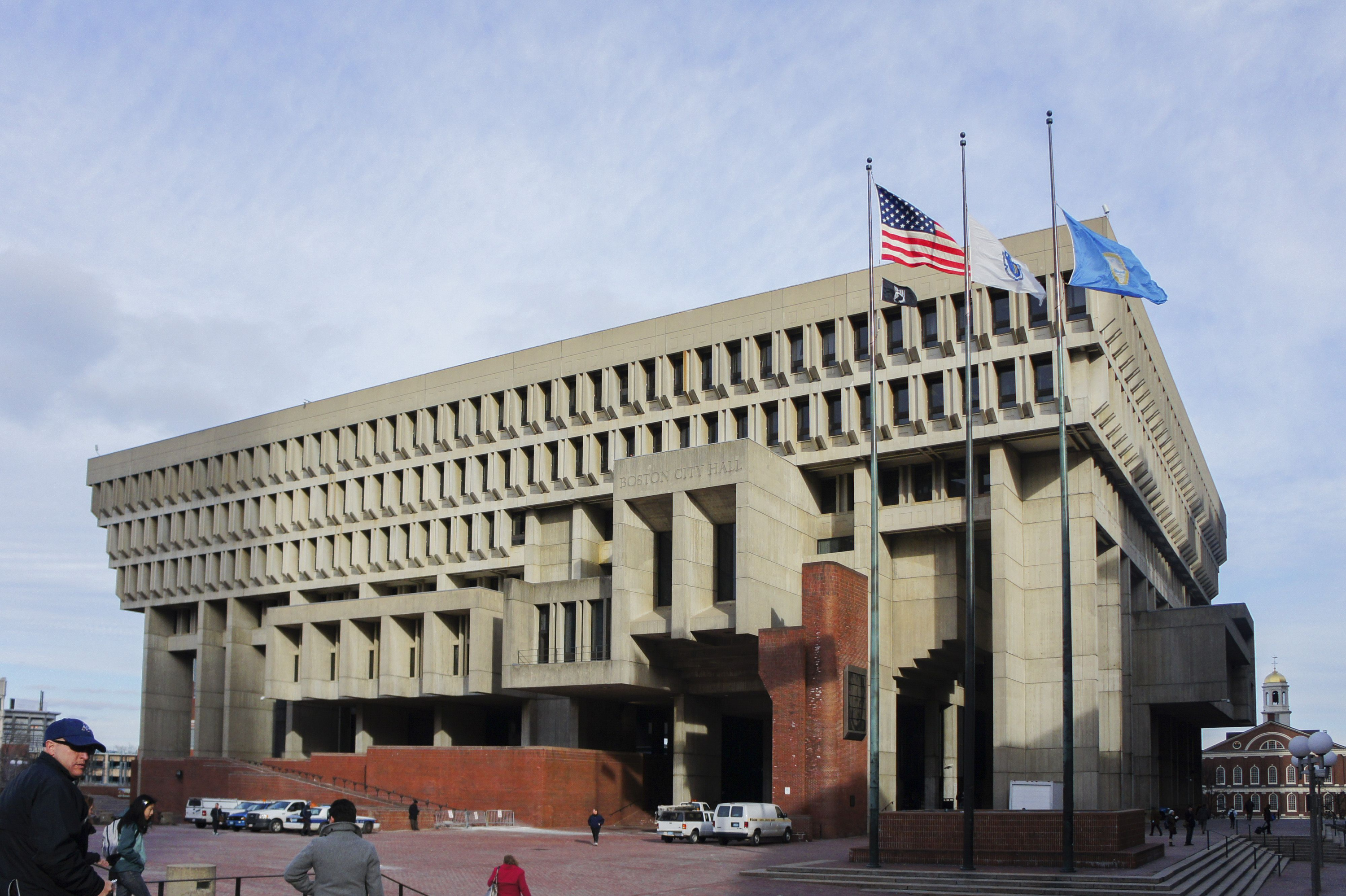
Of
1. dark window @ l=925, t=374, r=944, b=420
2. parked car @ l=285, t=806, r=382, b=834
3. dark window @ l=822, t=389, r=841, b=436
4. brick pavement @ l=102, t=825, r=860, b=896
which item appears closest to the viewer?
brick pavement @ l=102, t=825, r=860, b=896

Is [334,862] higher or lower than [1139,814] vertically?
higher

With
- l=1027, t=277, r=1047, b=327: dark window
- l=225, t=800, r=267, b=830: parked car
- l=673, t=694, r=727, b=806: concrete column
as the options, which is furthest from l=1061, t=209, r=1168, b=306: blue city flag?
l=225, t=800, r=267, b=830: parked car

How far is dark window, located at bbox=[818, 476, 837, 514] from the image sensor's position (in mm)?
60062

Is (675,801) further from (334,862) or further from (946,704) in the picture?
(334,862)

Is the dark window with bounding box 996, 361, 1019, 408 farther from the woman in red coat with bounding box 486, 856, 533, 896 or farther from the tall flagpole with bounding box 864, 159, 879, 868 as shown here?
the woman in red coat with bounding box 486, 856, 533, 896

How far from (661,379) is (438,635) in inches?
741

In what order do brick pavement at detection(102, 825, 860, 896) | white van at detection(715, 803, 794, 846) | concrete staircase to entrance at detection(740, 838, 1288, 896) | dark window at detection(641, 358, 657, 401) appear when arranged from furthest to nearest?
1. dark window at detection(641, 358, 657, 401)
2. white van at detection(715, 803, 794, 846)
3. brick pavement at detection(102, 825, 860, 896)
4. concrete staircase to entrance at detection(740, 838, 1288, 896)

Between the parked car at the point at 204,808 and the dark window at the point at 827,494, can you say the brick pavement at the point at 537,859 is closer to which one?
the parked car at the point at 204,808

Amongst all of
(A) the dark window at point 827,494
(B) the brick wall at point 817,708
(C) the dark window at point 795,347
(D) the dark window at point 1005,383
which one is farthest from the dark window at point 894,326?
(B) the brick wall at point 817,708

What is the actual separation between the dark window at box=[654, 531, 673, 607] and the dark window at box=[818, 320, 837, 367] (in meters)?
10.8

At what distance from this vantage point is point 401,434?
75375 mm

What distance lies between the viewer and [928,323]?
56.4 m

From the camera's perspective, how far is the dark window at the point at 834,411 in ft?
189

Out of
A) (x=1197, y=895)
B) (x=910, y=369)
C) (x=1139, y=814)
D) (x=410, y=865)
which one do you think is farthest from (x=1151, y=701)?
(x=410, y=865)
